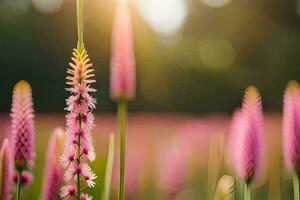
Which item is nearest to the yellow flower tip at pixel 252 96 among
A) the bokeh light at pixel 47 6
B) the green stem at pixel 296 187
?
the green stem at pixel 296 187

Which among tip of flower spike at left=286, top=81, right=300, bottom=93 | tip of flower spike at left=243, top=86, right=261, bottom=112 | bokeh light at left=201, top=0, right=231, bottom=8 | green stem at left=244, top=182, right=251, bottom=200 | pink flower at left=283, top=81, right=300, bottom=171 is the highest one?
bokeh light at left=201, top=0, right=231, bottom=8

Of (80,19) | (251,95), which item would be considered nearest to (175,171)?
(251,95)

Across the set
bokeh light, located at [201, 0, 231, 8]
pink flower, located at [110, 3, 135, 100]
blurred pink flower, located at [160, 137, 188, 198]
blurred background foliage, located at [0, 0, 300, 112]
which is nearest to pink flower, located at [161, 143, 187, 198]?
blurred pink flower, located at [160, 137, 188, 198]

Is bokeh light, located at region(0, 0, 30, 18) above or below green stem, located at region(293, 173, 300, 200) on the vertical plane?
above

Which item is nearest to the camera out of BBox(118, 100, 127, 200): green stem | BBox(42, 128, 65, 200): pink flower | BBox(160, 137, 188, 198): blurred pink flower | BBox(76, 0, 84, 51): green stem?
BBox(76, 0, 84, 51): green stem

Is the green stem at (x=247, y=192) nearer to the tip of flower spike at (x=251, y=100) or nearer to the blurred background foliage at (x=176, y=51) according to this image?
the tip of flower spike at (x=251, y=100)

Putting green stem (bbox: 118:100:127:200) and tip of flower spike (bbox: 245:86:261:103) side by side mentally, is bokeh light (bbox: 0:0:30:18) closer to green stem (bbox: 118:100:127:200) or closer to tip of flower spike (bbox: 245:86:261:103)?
tip of flower spike (bbox: 245:86:261:103)
